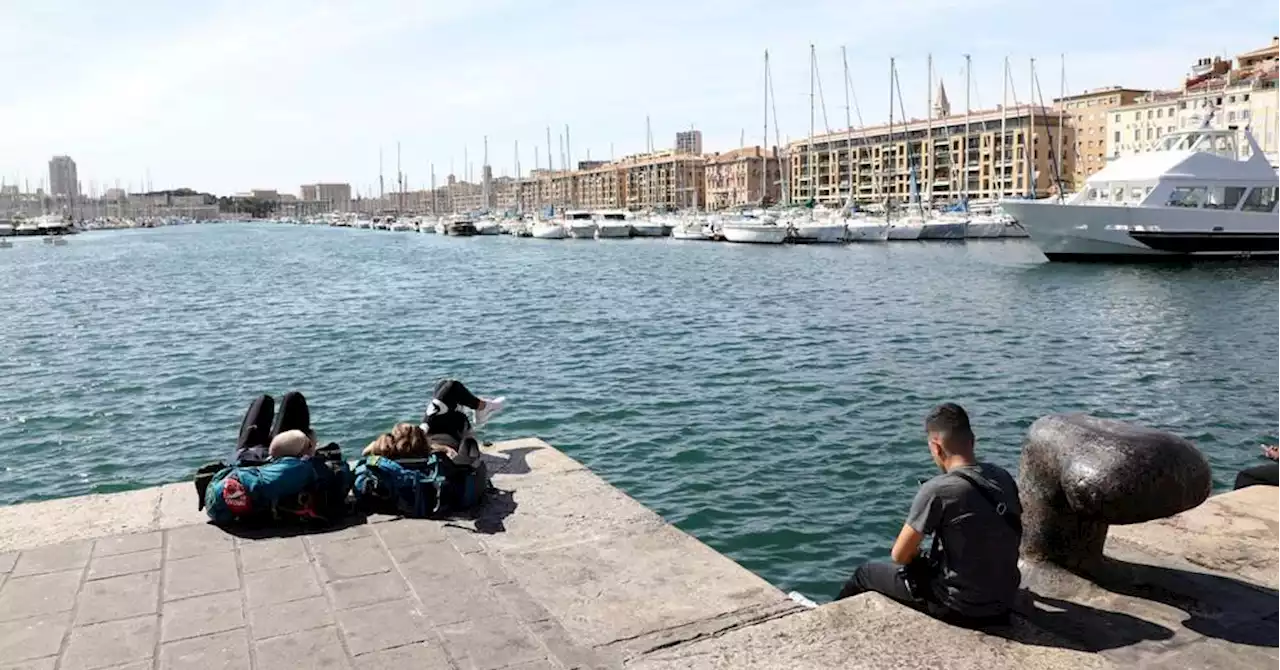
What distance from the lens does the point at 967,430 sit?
4.81 meters

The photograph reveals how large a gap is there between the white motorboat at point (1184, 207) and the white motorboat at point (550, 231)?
62999 millimetres

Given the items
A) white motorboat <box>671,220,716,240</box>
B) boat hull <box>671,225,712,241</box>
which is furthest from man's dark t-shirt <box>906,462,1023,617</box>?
boat hull <box>671,225,712,241</box>

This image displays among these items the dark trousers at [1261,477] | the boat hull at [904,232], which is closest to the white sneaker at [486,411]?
the dark trousers at [1261,477]

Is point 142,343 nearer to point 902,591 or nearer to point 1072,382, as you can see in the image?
point 1072,382

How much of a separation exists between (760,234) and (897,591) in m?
75.1

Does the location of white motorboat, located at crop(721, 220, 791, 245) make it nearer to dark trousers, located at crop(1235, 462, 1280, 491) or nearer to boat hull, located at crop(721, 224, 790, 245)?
boat hull, located at crop(721, 224, 790, 245)

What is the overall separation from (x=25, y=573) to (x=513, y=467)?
3.41 meters

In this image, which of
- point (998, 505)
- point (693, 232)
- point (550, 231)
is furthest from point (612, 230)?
point (998, 505)

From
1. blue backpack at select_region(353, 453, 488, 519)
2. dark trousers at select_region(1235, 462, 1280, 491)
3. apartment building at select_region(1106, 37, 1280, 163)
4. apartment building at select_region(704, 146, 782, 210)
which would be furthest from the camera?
apartment building at select_region(704, 146, 782, 210)

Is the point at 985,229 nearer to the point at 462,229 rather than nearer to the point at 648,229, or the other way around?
the point at 648,229

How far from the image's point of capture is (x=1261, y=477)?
7.37m

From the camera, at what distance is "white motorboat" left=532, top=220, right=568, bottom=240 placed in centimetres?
10475

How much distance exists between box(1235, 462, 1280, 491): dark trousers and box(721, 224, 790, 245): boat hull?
71558mm

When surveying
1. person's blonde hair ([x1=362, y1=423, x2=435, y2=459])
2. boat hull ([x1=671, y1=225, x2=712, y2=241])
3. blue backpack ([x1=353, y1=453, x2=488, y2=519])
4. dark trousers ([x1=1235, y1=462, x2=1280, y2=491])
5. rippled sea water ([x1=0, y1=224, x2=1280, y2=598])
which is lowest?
rippled sea water ([x1=0, y1=224, x2=1280, y2=598])
